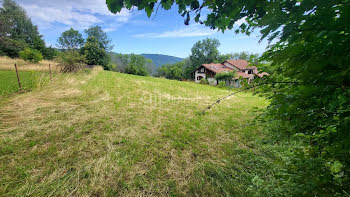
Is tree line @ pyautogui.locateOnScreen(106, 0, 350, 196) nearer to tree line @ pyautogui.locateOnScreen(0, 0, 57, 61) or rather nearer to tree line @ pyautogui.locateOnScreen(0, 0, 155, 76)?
tree line @ pyautogui.locateOnScreen(0, 0, 155, 76)

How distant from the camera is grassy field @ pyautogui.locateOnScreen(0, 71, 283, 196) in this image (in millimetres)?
1444

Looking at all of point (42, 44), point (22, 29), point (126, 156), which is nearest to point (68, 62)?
point (126, 156)

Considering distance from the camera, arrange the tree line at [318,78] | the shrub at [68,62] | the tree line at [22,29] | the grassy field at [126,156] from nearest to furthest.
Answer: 1. the tree line at [318,78]
2. the grassy field at [126,156]
3. the shrub at [68,62]
4. the tree line at [22,29]

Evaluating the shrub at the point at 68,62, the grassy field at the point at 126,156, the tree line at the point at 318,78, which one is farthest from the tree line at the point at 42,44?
the tree line at the point at 318,78

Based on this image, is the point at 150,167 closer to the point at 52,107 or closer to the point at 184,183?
the point at 184,183

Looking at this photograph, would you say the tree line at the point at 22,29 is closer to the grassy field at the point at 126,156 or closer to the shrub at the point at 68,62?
the shrub at the point at 68,62

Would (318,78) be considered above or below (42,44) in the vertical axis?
below

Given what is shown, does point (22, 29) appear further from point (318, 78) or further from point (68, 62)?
point (318, 78)

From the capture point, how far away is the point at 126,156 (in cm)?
195

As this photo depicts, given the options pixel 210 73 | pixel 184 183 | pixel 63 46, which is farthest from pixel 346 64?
pixel 63 46

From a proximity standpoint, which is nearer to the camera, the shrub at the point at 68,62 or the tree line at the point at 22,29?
the shrub at the point at 68,62

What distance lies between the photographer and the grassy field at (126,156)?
1.44m

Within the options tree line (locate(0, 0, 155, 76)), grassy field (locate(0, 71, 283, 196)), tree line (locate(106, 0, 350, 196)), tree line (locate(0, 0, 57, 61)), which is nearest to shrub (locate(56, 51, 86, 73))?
tree line (locate(0, 0, 155, 76))

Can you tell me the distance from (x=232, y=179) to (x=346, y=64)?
62.9 inches
